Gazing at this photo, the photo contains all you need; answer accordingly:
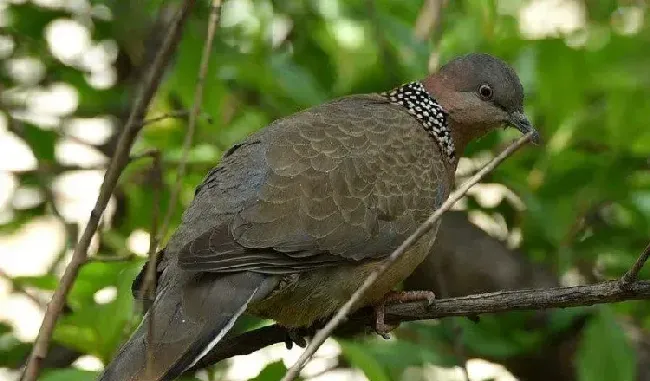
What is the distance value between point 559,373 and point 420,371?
31.1 inches

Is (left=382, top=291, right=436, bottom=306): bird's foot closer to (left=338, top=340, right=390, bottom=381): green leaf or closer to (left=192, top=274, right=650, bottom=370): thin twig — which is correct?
(left=192, top=274, right=650, bottom=370): thin twig

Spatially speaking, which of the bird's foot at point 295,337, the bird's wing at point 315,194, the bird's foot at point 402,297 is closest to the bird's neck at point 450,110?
the bird's wing at point 315,194

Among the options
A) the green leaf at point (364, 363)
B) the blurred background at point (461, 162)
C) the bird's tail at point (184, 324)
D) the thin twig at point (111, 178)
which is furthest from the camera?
the blurred background at point (461, 162)

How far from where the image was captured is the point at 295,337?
4270 mm

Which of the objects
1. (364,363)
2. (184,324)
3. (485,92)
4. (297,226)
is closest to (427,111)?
(485,92)

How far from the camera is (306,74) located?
4.86 metres

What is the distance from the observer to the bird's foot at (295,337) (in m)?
4.23

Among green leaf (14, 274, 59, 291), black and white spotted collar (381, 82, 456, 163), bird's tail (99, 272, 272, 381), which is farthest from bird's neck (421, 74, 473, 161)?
green leaf (14, 274, 59, 291)

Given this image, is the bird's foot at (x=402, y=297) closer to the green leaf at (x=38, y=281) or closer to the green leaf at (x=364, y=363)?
the green leaf at (x=364, y=363)

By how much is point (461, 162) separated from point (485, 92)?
3.20ft

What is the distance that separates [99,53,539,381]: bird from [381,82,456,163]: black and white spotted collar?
1cm

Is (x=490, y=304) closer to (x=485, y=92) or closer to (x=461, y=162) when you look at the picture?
(x=485, y=92)

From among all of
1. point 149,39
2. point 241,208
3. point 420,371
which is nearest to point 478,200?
point 420,371

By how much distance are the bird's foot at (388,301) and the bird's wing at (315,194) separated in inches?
8.9
